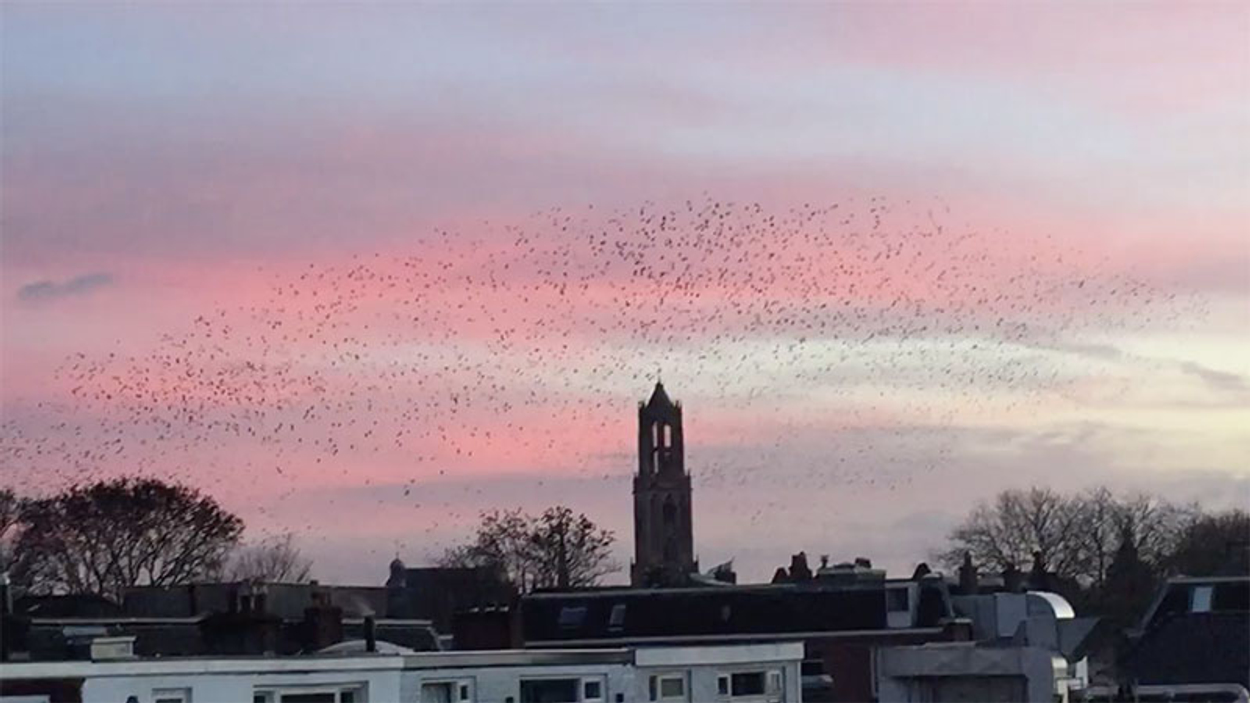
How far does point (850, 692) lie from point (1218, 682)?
11600mm

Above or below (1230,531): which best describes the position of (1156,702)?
below

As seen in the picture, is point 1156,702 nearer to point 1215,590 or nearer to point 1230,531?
point 1215,590

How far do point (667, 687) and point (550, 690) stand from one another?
3505 millimetres

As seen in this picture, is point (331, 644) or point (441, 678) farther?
point (331, 644)

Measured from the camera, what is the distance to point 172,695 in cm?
4062

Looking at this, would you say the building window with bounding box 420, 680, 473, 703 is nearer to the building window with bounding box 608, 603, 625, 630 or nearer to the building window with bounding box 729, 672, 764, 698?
the building window with bounding box 729, 672, 764, 698

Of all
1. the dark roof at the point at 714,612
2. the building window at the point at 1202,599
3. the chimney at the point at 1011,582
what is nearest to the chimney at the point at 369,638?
the dark roof at the point at 714,612

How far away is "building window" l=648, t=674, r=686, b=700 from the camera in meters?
49.6

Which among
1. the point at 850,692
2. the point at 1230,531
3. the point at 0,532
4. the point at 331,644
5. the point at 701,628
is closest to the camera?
the point at 331,644

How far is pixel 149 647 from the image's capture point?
54.5 meters

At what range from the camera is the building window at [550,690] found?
46.9 m

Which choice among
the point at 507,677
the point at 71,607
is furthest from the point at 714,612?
the point at 507,677

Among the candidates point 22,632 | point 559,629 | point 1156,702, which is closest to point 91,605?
point 559,629

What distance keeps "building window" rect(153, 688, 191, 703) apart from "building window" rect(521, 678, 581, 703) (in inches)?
318
